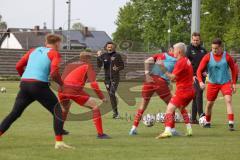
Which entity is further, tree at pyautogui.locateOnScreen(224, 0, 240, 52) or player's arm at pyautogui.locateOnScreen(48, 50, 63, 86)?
tree at pyautogui.locateOnScreen(224, 0, 240, 52)

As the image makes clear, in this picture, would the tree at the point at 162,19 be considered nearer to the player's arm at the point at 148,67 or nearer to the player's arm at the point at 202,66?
the player's arm at the point at 202,66

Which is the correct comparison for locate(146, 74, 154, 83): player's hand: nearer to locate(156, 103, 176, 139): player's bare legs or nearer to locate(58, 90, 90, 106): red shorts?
locate(156, 103, 176, 139): player's bare legs

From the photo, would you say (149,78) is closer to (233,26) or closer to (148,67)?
(148,67)

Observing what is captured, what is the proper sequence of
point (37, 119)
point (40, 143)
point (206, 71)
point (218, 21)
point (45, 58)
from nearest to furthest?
point (45, 58), point (40, 143), point (206, 71), point (37, 119), point (218, 21)

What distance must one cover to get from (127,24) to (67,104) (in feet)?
296

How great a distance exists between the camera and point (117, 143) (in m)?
12.5

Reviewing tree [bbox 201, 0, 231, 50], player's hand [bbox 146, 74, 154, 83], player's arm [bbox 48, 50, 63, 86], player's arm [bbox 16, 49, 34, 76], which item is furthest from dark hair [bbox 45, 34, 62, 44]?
tree [bbox 201, 0, 231, 50]

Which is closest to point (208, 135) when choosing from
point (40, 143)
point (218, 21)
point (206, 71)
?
point (206, 71)

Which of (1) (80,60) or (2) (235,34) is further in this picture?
(2) (235,34)

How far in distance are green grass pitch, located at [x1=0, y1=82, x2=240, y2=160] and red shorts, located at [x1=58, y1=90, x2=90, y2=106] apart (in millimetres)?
725

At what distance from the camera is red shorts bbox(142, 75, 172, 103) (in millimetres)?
13781

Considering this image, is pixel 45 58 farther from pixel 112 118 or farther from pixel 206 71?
pixel 112 118

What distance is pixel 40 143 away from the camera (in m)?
12.3

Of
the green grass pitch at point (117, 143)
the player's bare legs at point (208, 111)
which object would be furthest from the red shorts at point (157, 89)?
the player's bare legs at point (208, 111)
